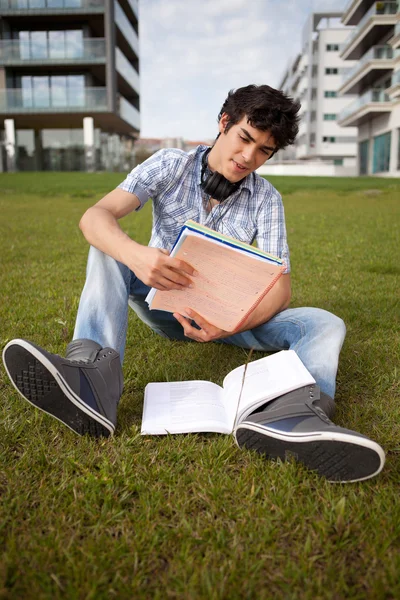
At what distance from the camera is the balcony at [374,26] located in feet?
110

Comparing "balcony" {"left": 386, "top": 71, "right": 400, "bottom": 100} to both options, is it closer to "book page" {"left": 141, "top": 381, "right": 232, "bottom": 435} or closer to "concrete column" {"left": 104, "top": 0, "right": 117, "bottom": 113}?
"concrete column" {"left": 104, "top": 0, "right": 117, "bottom": 113}

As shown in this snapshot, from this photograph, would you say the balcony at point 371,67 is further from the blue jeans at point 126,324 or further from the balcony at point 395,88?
the blue jeans at point 126,324

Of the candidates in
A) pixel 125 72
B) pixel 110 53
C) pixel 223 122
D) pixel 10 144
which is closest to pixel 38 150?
pixel 10 144

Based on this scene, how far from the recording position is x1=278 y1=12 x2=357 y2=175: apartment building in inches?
2347

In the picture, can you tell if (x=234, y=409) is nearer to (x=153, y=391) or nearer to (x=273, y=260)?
(x=153, y=391)

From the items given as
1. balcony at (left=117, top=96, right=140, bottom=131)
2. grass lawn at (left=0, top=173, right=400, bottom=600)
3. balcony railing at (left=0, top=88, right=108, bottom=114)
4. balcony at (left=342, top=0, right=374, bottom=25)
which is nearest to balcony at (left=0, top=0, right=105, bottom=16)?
balcony railing at (left=0, top=88, right=108, bottom=114)

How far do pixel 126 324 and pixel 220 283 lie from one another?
0.56m

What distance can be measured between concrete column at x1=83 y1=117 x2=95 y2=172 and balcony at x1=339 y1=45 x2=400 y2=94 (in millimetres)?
19275

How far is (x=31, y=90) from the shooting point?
27.6m

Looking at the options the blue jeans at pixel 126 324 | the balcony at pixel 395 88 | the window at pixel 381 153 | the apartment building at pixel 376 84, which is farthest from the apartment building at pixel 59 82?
the blue jeans at pixel 126 324

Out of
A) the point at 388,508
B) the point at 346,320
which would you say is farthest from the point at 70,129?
the point at 388,508

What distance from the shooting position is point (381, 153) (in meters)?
35.9

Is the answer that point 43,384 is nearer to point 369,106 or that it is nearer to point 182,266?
point 182,266

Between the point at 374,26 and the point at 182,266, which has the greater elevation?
the point at 374,26
